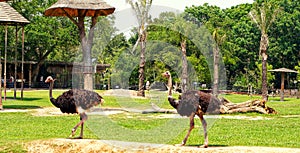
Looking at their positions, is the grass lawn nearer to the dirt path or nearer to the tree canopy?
the dirt path

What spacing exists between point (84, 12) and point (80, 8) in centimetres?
139

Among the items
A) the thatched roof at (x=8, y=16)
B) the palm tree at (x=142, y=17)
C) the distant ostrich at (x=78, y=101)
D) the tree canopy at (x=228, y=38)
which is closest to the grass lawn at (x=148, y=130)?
the distant ostrich at (x=78, y=101)

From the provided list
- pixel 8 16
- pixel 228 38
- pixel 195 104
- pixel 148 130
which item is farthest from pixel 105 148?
pixel 228 38

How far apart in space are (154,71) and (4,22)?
11.5 metres

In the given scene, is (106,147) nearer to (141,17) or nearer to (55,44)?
(141,17)

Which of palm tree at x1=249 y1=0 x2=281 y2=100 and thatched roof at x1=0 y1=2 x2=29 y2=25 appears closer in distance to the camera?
thatched roof at x1=0 y1=2 x2=29 y2=25

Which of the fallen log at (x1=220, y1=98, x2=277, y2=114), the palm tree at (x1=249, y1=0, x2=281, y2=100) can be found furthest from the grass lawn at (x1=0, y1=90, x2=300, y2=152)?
the palm tree at (x1=249, y1=0, x2=281, y2=100)

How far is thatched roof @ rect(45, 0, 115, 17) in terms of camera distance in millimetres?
25125

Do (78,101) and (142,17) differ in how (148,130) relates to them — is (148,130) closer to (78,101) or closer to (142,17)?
(78,101)

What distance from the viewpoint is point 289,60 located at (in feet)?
190

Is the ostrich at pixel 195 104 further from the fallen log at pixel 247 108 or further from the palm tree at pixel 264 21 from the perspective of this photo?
the palm tree at pixel 264 21

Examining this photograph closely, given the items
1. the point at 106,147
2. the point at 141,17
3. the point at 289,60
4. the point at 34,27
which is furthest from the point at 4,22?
the point at 289,60

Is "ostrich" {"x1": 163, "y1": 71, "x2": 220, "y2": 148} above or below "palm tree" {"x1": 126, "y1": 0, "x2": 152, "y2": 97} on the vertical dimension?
below

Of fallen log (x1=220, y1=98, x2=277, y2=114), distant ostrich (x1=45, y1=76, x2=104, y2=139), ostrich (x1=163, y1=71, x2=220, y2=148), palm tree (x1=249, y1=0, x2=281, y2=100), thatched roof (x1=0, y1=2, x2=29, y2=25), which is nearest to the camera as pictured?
ostrich (x1=163, y1=71, x2=220, y2=148)
